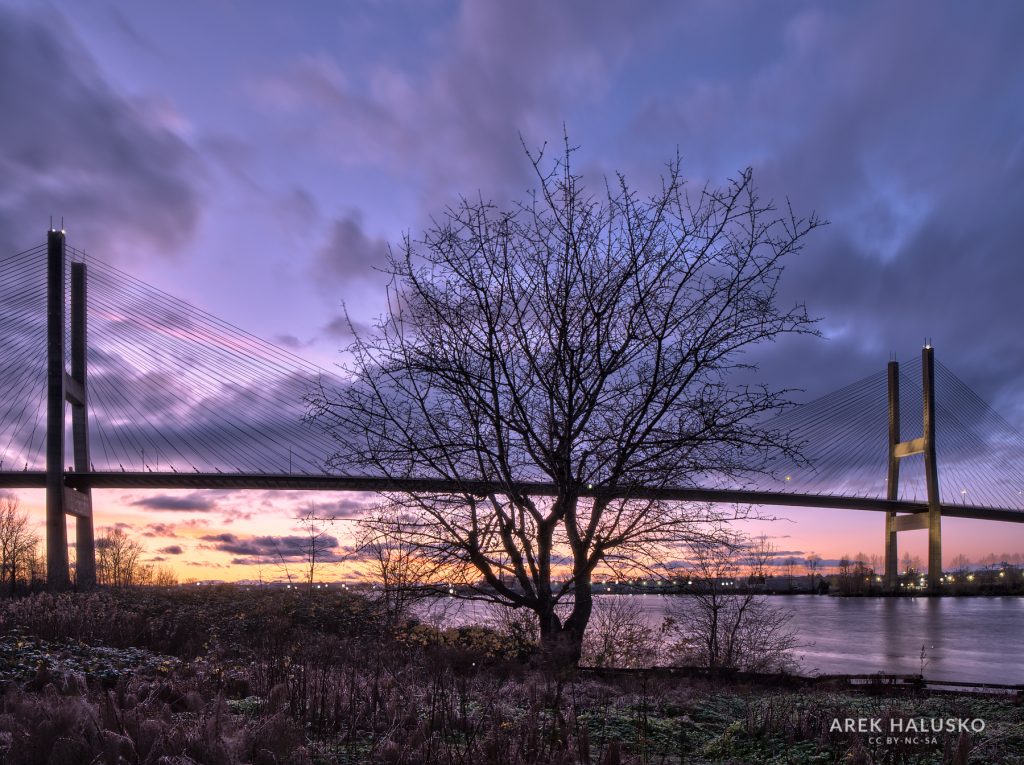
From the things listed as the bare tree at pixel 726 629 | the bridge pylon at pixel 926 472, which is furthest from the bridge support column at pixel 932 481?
the bare tree at pixel 726 629

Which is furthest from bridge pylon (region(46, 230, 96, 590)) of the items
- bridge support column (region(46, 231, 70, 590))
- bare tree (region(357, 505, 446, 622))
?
bare tree (region(357, 505, 446, 622))

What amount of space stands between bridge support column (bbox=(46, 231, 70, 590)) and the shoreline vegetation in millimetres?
25937

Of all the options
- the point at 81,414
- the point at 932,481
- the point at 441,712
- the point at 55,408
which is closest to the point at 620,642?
the point at 441,712

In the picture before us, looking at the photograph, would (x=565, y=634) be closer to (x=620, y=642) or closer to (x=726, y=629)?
(x=620, y=642)

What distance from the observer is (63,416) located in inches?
1307

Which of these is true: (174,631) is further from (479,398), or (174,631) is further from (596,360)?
(596,360)

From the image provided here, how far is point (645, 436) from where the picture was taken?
21.6 feet

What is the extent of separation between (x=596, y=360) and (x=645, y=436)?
2.56 feet

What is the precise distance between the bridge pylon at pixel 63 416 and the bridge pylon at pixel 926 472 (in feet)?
162

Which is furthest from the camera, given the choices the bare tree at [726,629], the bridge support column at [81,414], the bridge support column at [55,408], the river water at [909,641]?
the bridge support column at [81,414]

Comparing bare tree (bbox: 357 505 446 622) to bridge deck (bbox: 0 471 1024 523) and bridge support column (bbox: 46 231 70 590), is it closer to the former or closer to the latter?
bridge deck (bbox: 0 471 1024 523)

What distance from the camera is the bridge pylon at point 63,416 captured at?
1261 inches

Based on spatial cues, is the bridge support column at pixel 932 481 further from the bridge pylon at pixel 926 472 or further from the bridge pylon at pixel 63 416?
the bridge pylon at pixel 63 416

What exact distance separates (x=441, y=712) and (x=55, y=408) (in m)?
34.4
